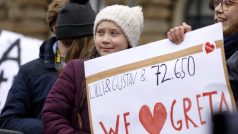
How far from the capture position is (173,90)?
3.42 m

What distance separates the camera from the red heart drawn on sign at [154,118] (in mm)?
3426

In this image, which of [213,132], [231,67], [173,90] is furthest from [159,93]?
[213,132]

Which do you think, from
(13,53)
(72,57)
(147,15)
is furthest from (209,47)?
(147,15)

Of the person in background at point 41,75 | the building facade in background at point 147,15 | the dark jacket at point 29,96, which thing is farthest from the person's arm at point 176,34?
the building facade in background at point 147,15

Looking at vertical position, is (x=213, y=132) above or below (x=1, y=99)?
below

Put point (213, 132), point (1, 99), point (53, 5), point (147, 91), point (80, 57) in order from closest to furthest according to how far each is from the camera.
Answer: point (213, 132), point (147, 91), point (80, 57), point (53, 5), point (1, 99)

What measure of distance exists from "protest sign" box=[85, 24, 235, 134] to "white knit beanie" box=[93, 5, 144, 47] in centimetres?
26

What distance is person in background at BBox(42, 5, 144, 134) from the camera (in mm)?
3615

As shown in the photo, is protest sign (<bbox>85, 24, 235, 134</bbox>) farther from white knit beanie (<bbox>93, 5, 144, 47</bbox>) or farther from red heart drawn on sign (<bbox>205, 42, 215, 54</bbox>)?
white knit beanie (<bbox>93, 5, 144, 47</bbox>)

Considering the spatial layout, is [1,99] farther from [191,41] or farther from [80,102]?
[191,41]

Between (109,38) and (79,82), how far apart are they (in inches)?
9.5

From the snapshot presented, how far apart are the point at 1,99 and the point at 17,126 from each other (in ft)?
5.01

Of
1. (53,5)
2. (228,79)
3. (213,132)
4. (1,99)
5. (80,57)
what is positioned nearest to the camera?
(213,132)

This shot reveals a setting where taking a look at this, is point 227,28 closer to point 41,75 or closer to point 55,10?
point 41,75
